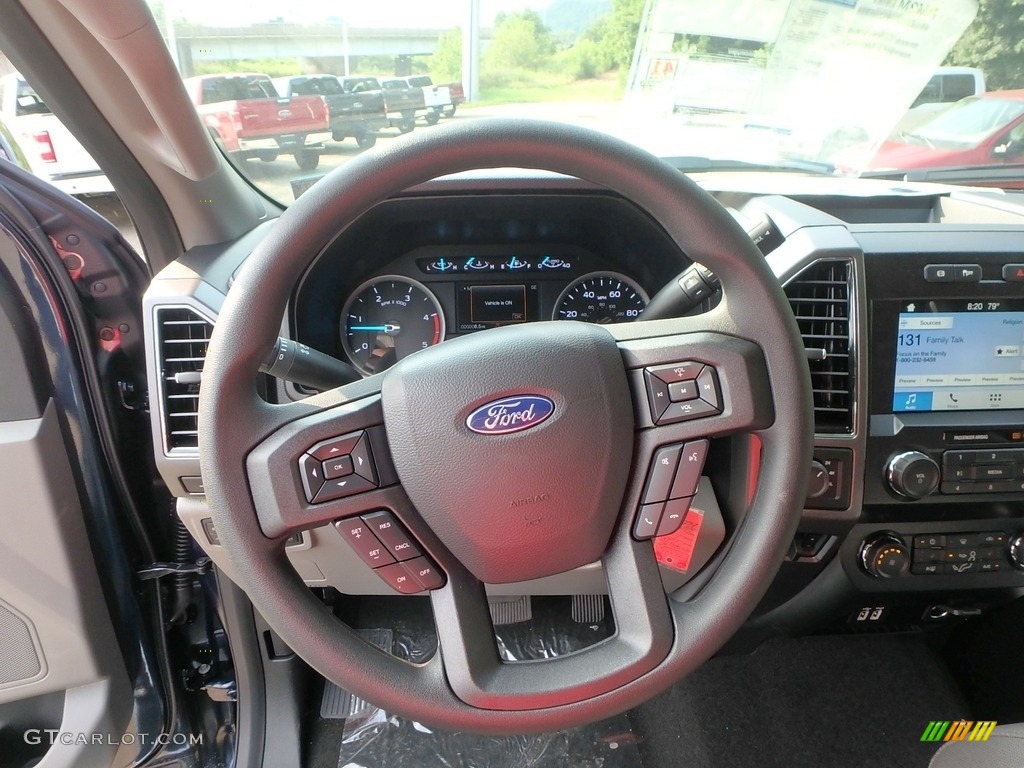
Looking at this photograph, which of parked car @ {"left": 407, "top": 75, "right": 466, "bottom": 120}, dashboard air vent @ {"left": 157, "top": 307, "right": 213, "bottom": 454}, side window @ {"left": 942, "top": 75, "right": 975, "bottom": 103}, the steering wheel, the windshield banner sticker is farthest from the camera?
side window @ {"left": 942, "top": 75, "right": 975, "bottom": 103}

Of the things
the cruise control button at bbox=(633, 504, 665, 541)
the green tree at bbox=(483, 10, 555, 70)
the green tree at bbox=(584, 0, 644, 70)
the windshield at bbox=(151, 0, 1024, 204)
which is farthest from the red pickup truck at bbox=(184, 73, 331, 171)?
the cruise control button at bbox=(633, 504, 665, 541)

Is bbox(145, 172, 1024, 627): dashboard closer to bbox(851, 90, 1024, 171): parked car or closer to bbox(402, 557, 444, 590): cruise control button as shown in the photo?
bbox(851, 90, 1024, 171): parked car

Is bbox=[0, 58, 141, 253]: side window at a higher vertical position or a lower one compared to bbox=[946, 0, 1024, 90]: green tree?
lower

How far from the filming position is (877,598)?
1400mm

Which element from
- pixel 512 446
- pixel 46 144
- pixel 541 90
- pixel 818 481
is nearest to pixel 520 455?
pixel 512 446

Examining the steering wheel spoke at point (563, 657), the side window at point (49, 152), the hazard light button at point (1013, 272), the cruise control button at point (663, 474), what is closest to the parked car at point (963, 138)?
the hazard light button at point (1013, 272)

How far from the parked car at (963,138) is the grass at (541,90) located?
0.61 metres

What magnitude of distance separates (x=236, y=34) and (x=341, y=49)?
0.59 feet

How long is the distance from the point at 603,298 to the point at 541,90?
447 mm

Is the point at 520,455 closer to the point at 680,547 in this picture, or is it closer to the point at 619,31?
the point at 680,547

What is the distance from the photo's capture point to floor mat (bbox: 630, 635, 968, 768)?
1.60m

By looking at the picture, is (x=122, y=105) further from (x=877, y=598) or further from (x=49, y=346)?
(x=877, y=598)

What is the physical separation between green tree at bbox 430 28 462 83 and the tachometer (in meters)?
0.40

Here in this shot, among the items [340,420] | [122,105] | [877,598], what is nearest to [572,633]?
[877,598]
